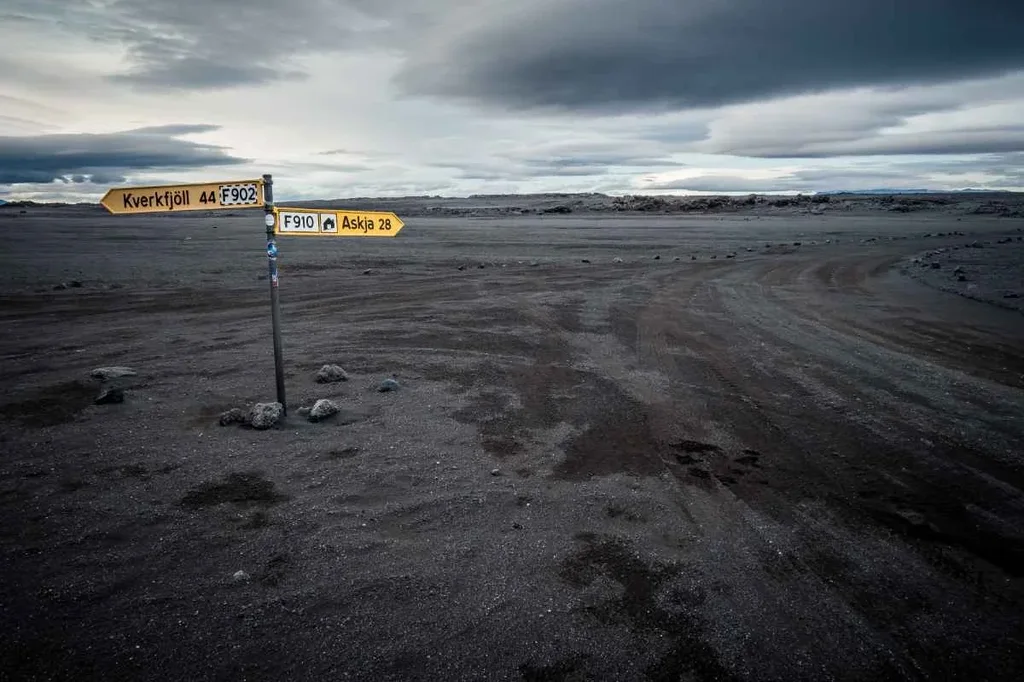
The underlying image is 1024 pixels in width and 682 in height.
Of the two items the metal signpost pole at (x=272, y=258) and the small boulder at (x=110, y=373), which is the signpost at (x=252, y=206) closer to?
the metal signpost pole at (x=272, y=258)

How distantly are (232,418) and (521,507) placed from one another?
12.3 ft

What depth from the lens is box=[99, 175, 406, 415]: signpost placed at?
5.77 metres

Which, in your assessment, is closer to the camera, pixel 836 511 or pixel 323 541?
pixel 323 541

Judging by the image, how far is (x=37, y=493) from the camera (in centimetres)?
498

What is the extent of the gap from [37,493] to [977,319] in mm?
16373

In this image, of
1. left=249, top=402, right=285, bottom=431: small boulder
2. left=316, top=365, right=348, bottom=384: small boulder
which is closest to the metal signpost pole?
left=249, top=402, right=285, bottom=431: small boulder

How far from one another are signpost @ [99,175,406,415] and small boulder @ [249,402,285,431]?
286 millimetres

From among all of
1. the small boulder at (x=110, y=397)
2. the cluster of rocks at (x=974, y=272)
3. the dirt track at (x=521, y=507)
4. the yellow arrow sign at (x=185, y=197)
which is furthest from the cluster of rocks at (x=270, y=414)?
the cluster of rocks at (x=974, y=272)

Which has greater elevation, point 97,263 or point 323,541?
point 97,263

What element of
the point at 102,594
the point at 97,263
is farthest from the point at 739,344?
the point at 97,263

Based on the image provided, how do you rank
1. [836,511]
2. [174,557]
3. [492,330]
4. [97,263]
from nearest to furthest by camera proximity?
[174,557], [836,511], [492,330], [97,263]

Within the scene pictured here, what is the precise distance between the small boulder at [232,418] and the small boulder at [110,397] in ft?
5.26

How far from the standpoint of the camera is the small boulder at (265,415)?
6449mm

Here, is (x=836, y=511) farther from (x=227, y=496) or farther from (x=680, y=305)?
(x=680, y=305)
